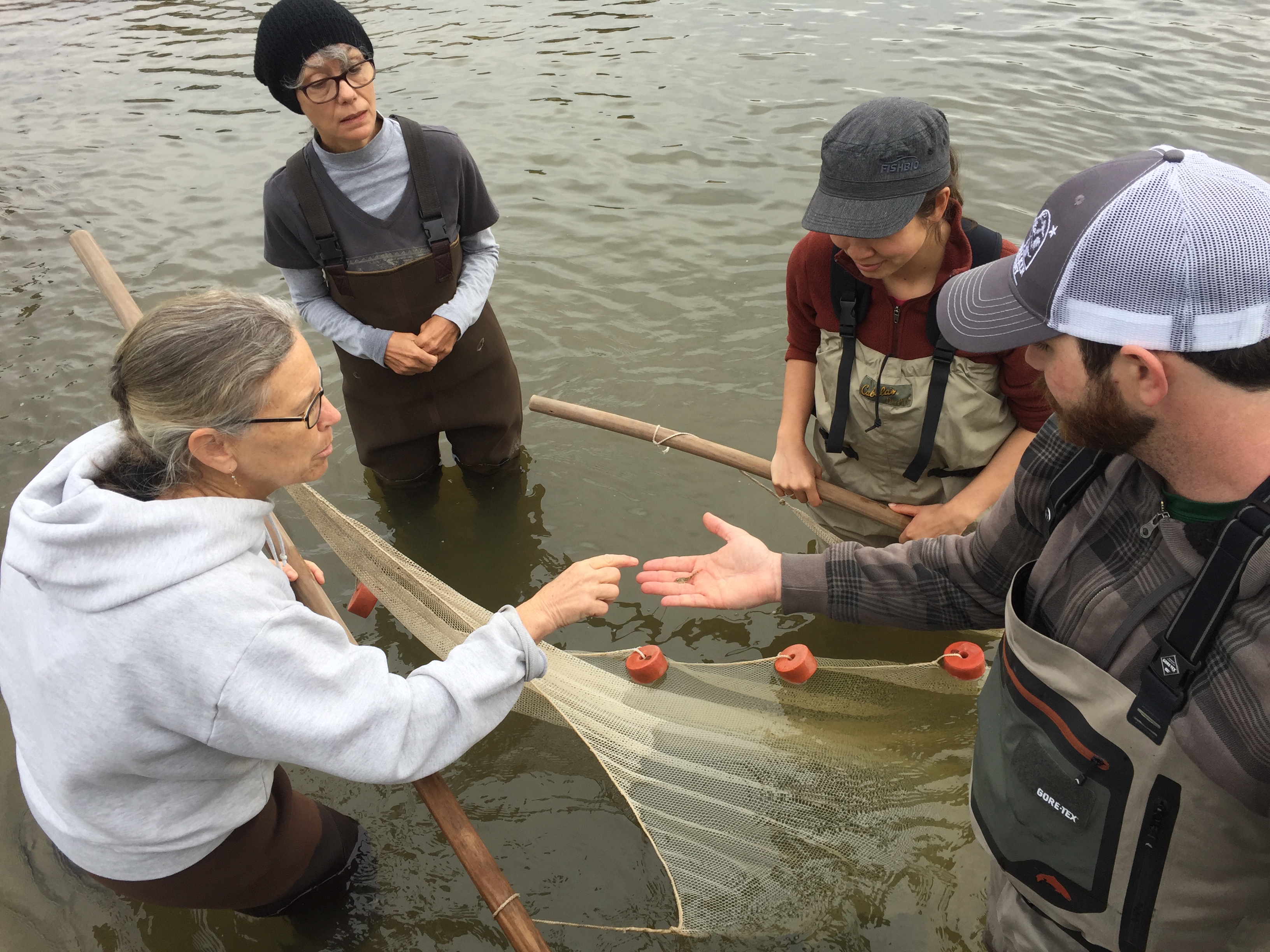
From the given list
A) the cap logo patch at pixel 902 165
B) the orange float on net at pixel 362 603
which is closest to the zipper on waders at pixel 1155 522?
the cap logo patch at pixel 902 165

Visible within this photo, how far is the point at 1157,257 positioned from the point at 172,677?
2235 millimetres

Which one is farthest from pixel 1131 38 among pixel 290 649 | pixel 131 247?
pixel 290 649

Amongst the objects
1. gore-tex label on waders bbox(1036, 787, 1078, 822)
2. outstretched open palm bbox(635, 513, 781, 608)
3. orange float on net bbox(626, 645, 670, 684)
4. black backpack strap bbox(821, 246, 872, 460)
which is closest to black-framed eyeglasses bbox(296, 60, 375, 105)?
black backpack strap bbox(821, 246, 872, 460)

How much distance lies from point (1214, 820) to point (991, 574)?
0.93m

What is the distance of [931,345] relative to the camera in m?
3.14

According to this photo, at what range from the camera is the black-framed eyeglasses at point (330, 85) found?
340cm

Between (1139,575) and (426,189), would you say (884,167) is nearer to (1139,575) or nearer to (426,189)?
(1139,575)

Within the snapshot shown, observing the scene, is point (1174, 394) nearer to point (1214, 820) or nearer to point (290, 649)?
point (1214, 820)

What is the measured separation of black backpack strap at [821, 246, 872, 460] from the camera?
10.6 feet

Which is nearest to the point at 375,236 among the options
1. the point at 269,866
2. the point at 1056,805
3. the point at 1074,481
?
the point at 269,866

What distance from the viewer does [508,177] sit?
344 inches

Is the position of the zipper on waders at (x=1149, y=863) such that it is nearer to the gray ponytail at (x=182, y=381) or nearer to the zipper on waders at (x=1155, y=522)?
the zipper on waders at (x=1155, y=522)

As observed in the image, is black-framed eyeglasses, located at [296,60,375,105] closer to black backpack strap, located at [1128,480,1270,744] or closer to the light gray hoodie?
the light gray hoodie

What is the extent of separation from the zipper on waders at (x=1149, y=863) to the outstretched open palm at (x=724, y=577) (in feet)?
4.24
